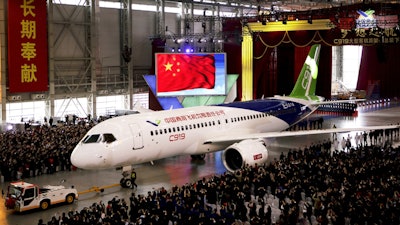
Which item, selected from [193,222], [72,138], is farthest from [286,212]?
[72,138]

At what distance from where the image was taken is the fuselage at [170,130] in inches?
937

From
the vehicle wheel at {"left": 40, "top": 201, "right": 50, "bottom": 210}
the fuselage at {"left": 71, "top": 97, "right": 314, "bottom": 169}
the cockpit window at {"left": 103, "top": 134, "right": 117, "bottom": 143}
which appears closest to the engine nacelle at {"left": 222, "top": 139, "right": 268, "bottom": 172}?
the fuselage at {"left": 71, "top": 97, "right": 314, "bottom": 169}

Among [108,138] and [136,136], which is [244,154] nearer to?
[136,136]

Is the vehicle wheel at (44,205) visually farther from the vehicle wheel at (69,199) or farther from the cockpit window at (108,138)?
the cockpit window at (108,138)

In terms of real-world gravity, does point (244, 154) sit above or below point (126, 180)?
above

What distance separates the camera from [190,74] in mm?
47312


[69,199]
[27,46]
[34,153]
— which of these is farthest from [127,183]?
[27,46]

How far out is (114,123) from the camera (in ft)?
81.1

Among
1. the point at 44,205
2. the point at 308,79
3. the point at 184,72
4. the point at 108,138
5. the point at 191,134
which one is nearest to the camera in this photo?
→ the point at 44,205

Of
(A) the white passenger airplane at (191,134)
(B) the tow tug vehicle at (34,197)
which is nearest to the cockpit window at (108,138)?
(A) the white passenger airplane at (191,134)

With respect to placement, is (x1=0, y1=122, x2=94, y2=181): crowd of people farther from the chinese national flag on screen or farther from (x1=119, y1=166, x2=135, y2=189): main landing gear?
the chinese national flag on screen

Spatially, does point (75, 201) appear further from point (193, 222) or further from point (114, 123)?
point (193, 222)

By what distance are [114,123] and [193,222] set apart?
320 inches

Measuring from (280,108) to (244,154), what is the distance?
7.84 meters
